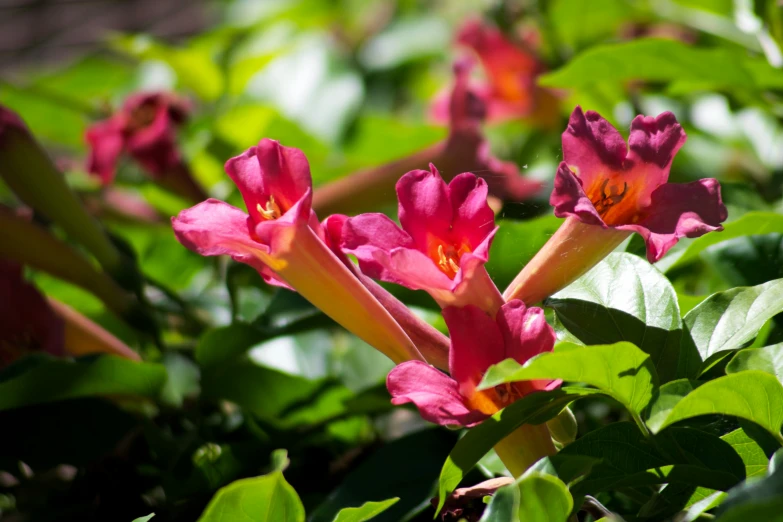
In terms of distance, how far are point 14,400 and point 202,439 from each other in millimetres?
199

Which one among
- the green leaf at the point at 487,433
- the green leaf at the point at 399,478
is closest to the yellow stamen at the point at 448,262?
the green leaf at the point at 487,433

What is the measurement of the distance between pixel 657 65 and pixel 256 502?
0.66 m

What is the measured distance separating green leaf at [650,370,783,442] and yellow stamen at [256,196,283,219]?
27 cm

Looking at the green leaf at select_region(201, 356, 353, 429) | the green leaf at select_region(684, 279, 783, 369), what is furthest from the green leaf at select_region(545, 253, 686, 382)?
the green leaf at select_region(201, 356, 353, 429)

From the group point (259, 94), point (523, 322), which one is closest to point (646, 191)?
point (523, 322)

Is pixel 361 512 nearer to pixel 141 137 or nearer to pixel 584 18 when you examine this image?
pixel 141 137

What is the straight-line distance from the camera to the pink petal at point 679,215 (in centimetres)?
48

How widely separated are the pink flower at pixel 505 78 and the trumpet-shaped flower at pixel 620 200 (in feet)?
2.97

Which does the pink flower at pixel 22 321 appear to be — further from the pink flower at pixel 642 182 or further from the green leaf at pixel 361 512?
the pink flower at pixel 642 182

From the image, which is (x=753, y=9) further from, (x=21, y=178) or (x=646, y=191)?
(x=21, y=178)

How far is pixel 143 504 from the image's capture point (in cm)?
75

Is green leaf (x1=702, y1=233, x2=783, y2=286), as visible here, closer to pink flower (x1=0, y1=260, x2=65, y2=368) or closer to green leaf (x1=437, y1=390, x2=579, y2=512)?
green leaf (x1=437, y1=390, x2=579, y2=512)

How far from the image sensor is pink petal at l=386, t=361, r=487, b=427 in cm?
46

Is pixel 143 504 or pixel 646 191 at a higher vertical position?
pixel 646 191
